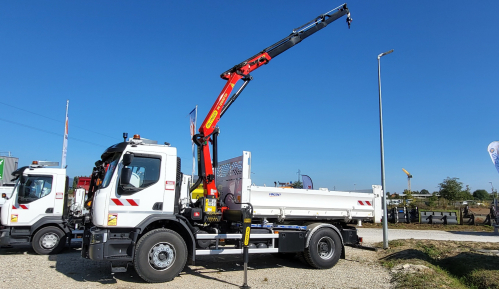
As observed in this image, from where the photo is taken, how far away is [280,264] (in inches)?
395

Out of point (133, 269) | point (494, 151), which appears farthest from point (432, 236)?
point (133, 269)

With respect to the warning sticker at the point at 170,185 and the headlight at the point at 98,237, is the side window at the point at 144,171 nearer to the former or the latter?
the warning sticker at the point at 170,185

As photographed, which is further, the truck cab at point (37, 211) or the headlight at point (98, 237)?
the truck cab at point (37, 211)

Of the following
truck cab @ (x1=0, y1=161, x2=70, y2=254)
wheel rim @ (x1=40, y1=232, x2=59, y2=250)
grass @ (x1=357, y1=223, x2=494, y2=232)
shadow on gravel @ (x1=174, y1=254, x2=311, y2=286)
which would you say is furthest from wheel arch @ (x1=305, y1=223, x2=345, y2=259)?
grass @ (x1=357, y1=223, x2=494, y2=232)

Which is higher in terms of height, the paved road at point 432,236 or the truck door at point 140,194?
the truck door at point 140,194

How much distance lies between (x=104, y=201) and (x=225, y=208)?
303cm

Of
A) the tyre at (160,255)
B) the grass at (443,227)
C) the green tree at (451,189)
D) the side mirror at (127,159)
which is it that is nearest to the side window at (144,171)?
the side mirror at (127,159)

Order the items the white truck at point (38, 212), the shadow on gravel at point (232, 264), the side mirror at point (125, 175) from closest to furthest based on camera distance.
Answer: the side mirror at point (125, 175), the shadow on gravel at point (232, 264), the white truck at point (38, 212)

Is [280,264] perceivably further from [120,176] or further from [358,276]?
[120,176]

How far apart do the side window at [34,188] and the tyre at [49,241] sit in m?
1.05

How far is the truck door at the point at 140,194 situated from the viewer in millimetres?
7363

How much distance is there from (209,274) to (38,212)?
20.7 feet

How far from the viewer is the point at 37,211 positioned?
11.2 meters

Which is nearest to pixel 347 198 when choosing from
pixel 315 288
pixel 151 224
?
pixel 315 288
